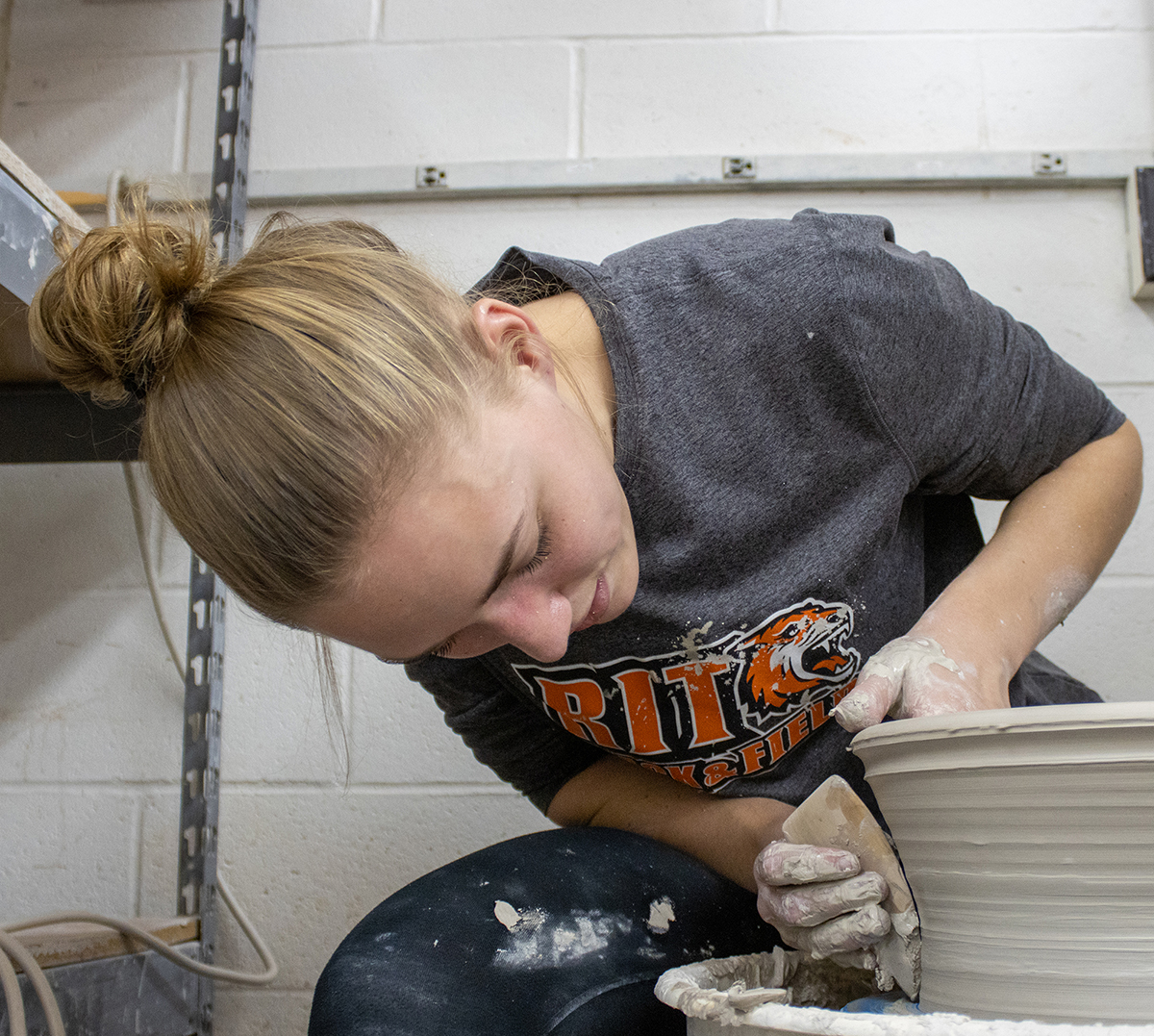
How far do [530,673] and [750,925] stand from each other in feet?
0.94

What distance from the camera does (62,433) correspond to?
3.78ft

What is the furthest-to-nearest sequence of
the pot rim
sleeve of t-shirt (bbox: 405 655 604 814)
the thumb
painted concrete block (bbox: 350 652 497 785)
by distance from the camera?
1. painted concrete block (bbox: 350 652 497 785)
2. sleeve of t-shirt (bbox: 405 655 604 814)
3. the thumb
4. the pot rim

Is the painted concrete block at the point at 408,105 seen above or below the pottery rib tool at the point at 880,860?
above

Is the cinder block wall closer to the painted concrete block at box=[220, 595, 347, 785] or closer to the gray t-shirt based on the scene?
the painted concrete block at box=[220, 595, 347, 785]

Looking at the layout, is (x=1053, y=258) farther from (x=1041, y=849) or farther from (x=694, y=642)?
(x=1041, y=849)

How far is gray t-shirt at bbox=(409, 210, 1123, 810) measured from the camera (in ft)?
2.53

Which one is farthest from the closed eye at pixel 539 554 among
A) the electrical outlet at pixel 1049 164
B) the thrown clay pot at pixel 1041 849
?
the electrical outlet at pixel 1049 164

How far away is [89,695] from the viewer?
1299 millimetres

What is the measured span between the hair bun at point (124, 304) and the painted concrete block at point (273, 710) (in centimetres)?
62

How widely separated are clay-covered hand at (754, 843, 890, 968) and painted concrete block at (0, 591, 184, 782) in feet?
3.01

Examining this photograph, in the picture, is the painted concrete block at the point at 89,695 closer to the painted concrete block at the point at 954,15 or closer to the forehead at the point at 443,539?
the forehead at the point at 443,539

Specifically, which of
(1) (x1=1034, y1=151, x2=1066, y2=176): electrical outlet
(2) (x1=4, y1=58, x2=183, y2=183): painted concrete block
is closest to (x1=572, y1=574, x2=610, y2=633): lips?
(1) (x1=1034, y1=151, x2=1066, y2=176): electrical outlet

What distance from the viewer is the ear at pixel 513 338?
682 millimetres

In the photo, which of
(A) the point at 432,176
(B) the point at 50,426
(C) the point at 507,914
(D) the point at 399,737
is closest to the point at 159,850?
(D) the point at 399,737
